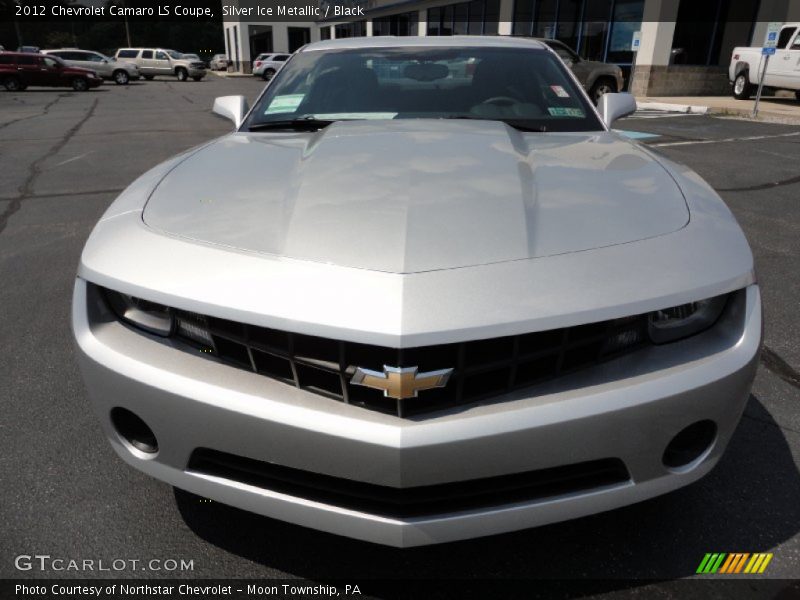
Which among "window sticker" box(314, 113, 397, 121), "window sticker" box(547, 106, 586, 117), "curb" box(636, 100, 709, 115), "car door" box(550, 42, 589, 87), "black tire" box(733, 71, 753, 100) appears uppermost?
"window sticker" box(547, 106, 586, 117)

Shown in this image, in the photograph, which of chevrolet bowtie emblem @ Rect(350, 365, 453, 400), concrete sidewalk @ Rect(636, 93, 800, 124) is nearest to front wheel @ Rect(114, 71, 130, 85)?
concrete sidewalk @ Rect(636, 93, 800, 124)

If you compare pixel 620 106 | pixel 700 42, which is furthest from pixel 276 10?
pixel 620 106

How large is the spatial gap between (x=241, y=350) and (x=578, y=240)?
2.90 ft

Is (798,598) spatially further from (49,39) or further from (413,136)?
(49,39)

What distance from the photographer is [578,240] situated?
4.81ft

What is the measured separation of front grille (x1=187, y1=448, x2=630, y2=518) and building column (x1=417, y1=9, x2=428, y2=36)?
97.6ft

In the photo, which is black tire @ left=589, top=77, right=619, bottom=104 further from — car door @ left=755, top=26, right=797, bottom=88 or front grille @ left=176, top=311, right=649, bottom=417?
front grille @ left=176, top=311, right=649, bottom=417

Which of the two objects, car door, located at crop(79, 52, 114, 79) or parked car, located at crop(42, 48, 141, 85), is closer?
parked car, located at crop(42, 48, 141, 85)

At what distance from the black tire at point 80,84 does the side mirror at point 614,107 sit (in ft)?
88.4

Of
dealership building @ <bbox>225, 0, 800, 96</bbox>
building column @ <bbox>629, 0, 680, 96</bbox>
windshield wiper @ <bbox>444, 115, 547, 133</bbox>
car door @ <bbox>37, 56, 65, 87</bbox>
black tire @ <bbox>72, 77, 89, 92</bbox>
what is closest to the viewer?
windshield wiper @ <bbox>444, 115, 547, 133</bbox>

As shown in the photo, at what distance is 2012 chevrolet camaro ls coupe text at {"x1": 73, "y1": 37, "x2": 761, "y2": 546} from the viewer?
1300 millimetres

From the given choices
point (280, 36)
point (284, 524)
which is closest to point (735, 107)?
point (284, 524)

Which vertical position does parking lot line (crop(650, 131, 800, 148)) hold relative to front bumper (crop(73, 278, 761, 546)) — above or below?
below

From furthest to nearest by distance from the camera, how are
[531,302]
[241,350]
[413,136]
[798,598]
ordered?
[413,136]
[798,598]
[241,350]
[531,302]
